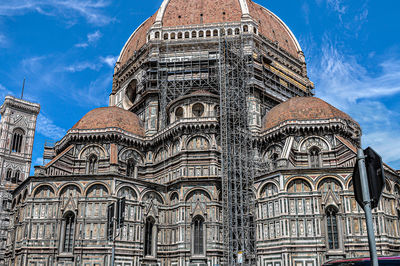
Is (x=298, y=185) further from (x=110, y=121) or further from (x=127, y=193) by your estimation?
(x=110, y=121)

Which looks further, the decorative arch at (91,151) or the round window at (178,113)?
the round window at (178,113)

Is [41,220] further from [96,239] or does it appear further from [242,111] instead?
[242,111]

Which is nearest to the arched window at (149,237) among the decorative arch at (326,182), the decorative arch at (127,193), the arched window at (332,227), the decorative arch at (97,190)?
the decorative arch at (127,193)

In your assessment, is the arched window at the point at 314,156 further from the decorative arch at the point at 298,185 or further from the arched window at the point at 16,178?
the arched window at the point at 16,178

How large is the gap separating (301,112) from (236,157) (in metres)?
7.28

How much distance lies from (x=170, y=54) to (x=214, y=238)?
21.4 metres

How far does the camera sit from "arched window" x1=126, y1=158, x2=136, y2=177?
38.3m

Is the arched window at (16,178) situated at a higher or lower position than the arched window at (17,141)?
lower

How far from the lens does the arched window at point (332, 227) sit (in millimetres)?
29156

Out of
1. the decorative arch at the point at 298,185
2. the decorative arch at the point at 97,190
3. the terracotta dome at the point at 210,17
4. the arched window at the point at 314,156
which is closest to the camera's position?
the decorative arch at the point at 298,185

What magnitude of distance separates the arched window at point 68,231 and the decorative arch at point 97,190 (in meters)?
2.02

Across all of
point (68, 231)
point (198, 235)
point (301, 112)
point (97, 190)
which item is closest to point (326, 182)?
point (301, 112)

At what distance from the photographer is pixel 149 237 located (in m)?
33.5

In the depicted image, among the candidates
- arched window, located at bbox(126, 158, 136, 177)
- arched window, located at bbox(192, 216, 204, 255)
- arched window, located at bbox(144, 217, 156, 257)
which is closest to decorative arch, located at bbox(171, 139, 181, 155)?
arched window, located at bbox(126, 158, 136, 177)
